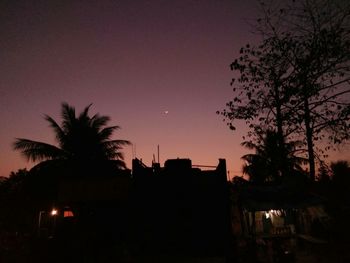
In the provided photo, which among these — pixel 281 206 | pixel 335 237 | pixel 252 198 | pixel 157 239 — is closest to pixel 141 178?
pixel 157 239

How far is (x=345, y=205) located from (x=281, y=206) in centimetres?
732

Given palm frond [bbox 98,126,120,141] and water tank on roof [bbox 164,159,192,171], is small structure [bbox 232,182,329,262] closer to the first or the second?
water tank on roof [bbox 164,159,192,171]

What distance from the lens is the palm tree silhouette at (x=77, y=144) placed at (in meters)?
20.4

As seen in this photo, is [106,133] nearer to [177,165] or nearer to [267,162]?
[177,165]

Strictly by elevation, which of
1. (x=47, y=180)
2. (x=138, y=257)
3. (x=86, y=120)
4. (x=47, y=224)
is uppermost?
(x=86, y=120)

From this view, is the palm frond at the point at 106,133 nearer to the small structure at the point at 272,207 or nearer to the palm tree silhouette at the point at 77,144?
the palm tree silhouette at the point at 77,144

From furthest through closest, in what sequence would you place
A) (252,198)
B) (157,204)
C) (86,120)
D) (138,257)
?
1. (86,120)
2. (252,198)
3. (157,204)
4. (138,257)

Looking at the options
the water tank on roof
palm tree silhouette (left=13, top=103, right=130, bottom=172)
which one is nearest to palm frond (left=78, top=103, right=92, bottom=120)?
palm tree silhouette (left=13, top=103, right=130, bottom=172)

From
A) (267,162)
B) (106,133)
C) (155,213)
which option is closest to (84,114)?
(106,133)

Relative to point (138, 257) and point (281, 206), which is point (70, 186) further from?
point (281, 206)

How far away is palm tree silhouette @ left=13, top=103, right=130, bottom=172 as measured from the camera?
2041cm

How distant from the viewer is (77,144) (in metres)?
21.0

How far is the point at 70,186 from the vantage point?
610 inches

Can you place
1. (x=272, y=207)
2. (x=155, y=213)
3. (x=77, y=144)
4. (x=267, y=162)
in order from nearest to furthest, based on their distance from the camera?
(x=155, y=213), (x=272, y=207), (x=77, y=144), (x=267, y=162)
